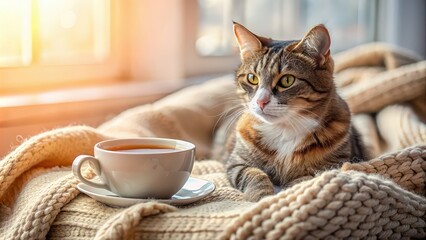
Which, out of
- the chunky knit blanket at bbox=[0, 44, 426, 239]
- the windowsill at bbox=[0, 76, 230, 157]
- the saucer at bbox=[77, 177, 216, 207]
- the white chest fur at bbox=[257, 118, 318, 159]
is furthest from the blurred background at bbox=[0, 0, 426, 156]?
the white chest fur at bbox=[257, 118, 318, 159]

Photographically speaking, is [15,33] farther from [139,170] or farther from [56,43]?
[139,170]

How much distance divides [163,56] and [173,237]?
1253 mm

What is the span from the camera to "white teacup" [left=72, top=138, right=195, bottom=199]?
0.88 meters

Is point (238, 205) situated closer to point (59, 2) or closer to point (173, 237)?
point (173, 237)

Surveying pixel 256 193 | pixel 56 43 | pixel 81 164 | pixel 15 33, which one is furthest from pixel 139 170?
pixel 56 43

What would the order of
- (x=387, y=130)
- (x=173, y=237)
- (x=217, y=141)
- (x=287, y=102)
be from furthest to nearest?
(x=217, y=141)
(x=387, y=130)
(x=287, y=102)
(x=173, y=237)

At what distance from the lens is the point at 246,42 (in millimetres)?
1212

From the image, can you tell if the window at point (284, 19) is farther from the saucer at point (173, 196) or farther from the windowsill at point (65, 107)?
the saucer at point (173, 196)

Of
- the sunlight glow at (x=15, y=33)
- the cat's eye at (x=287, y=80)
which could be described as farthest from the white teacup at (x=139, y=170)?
the sunlight glow at (x=15, y=33)

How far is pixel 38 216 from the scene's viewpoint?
36.4 inches

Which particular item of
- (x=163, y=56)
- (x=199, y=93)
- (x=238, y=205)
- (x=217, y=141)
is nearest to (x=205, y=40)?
(x=163, y=56)

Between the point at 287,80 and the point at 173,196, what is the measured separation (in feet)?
1.06

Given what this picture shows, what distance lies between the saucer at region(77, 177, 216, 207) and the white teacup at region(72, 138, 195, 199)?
1cm

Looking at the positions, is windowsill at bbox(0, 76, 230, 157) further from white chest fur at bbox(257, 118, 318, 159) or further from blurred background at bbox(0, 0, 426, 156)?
white chest fur at bbox(257, 118, 318, 159)
